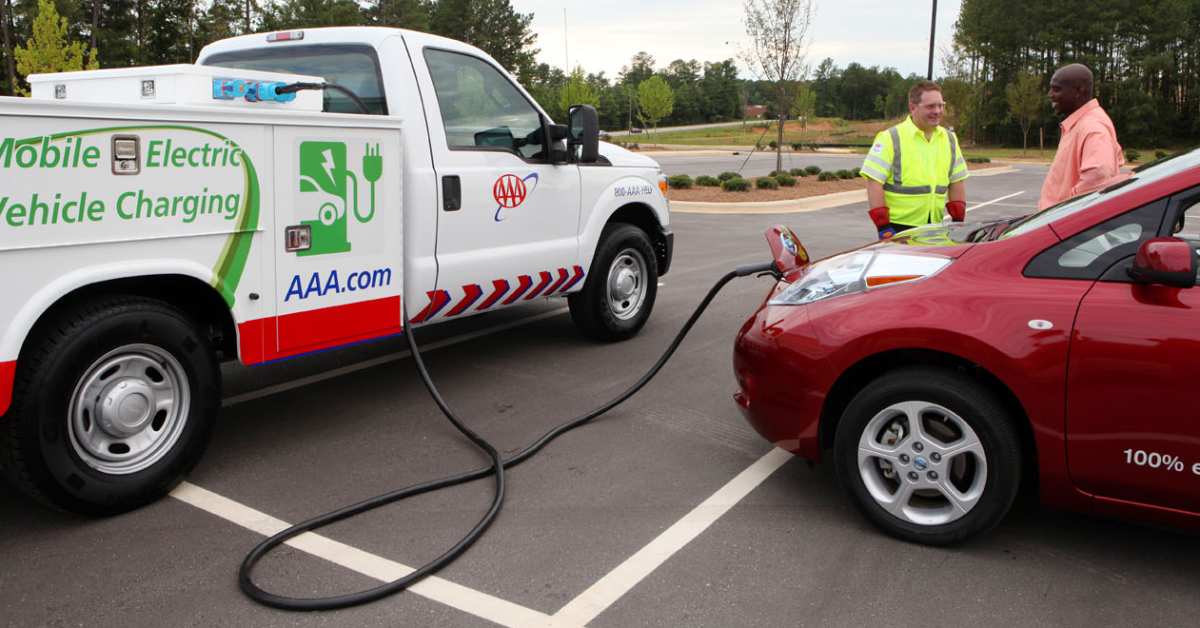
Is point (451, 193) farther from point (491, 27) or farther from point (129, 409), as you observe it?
point (491, 27)

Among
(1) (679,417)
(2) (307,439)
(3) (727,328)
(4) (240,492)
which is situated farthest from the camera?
(3) (727,328)

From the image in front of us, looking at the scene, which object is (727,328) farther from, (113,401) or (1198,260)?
(113,401)

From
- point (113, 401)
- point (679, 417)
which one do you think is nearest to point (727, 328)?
point (679, 417)

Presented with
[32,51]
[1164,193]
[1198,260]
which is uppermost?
[32,51]

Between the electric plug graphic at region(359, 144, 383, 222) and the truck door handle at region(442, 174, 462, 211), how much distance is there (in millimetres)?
541

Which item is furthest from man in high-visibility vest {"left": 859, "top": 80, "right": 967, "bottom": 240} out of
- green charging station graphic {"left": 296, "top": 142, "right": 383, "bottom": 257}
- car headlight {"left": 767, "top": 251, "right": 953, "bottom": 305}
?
green charging station graphic {"left": 296, "top": 142, "right": 383, "bottom": 257}

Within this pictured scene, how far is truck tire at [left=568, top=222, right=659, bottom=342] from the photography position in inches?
251

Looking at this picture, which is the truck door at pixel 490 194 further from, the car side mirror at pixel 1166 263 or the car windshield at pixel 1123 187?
the car side mirror at pixel 1166 263

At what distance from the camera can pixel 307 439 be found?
182 inches

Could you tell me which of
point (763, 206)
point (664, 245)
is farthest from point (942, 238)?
point (763, 206)

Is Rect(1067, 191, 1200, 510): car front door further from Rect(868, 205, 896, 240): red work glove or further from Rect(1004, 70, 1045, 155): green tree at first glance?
Result: Rect(1004, 70, 1045, 155): green tree

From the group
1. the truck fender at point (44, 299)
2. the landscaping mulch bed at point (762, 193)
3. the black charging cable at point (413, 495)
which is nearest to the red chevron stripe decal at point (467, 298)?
the black charging cable at point (413, 495)

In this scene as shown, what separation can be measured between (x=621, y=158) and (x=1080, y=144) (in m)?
3.00

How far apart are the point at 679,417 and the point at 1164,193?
103 inches
